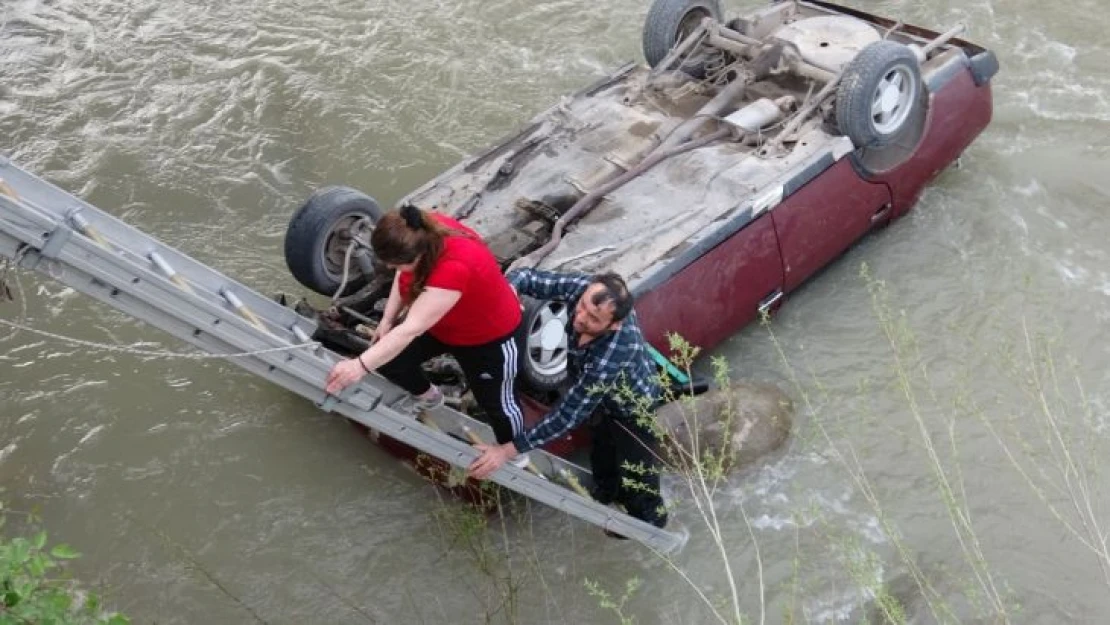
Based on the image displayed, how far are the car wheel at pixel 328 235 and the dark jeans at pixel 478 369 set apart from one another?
114 centimetres

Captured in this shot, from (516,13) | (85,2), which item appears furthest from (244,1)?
(516,13)

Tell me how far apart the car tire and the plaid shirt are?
9.45 feet

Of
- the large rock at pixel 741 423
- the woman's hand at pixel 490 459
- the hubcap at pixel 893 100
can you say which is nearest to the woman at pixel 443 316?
the woman's hand at pixel 490 459

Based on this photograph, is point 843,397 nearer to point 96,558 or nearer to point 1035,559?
point 1035,559

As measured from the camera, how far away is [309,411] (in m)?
6.34

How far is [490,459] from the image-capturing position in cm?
484

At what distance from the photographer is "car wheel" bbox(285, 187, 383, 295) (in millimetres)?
5527

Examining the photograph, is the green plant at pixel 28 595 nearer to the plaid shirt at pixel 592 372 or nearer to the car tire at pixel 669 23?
the plaid shirt at pixel 592 372

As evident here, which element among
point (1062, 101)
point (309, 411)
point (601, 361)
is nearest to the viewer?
point (601, 361)

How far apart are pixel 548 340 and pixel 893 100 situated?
2783mm

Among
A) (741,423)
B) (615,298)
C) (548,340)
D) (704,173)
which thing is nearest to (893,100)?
(704,173)

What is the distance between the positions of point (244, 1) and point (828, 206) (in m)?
6.16

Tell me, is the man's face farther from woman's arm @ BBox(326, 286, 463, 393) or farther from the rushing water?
the rushing water

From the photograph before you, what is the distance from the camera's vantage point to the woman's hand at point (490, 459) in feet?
15.9
